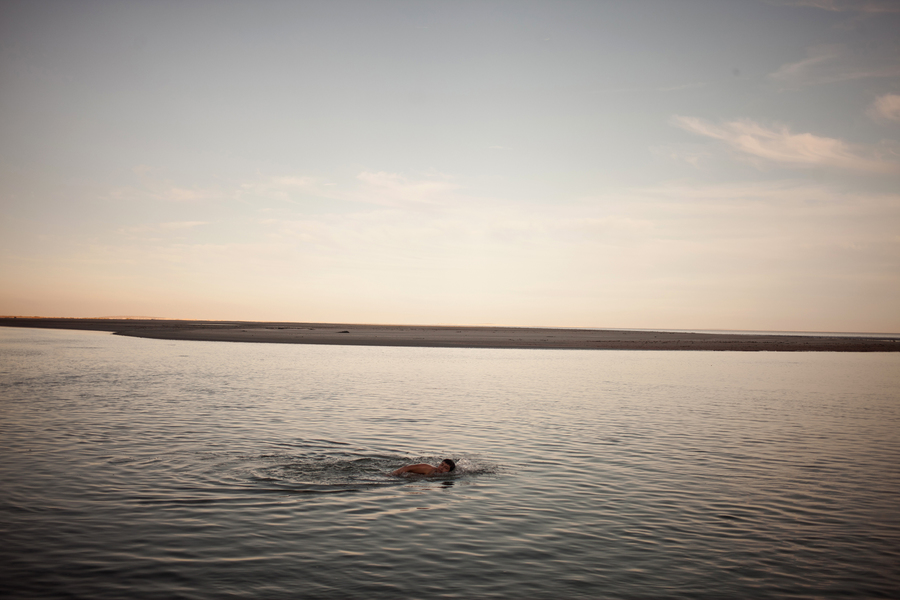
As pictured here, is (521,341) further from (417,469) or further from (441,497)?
(441,497)

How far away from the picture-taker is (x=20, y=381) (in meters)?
34.8

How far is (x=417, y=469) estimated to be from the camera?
16.2 m

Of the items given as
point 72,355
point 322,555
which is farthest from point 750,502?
point 72,355

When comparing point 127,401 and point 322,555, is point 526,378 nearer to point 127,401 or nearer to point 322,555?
point 127,401

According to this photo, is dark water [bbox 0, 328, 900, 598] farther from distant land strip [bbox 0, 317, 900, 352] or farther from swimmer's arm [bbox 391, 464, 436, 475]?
distant land strip [bbox 0, 317, 900, 352]

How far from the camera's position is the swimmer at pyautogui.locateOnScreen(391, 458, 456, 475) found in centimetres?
1614

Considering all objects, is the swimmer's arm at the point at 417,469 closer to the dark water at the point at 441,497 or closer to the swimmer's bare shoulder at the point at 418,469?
the swimmer's bare shoulder at the point at 418,469

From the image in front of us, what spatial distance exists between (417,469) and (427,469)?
29 cm

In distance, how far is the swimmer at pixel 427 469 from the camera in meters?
16.1

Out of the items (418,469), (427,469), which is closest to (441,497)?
(427,469)

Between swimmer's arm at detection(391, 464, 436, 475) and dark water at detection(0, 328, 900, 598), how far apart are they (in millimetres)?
302

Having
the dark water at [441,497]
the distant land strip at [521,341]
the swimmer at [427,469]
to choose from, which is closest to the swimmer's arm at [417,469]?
the swimmer at [427,469]

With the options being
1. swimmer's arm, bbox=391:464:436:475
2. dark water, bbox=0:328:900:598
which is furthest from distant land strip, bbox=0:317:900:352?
swimmer's arm, bbox=391:464:436:475

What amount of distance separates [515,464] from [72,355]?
5245cm
